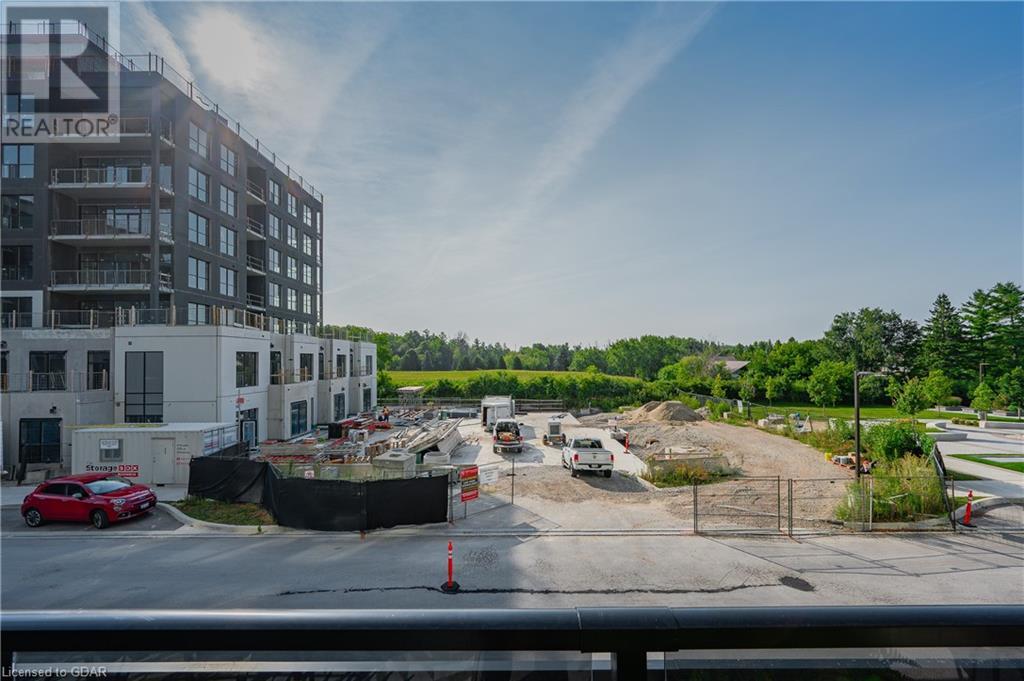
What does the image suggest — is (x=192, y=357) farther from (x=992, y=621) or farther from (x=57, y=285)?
(x=992, y=621)

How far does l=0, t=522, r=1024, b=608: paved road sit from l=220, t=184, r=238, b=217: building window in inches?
1104

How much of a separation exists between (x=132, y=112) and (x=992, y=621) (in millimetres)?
42805

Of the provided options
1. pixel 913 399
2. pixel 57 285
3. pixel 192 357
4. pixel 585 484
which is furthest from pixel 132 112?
pixel 913 399

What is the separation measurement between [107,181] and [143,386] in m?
14.6

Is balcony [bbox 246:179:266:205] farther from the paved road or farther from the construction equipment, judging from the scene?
the paved road

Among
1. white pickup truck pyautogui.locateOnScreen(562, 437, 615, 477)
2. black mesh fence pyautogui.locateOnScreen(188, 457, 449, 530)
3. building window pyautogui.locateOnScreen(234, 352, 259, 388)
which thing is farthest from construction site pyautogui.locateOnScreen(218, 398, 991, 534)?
building window pyautogui.locateOnScreen(234, 352, 259, 388)

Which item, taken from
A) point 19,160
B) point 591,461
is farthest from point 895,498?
point 19,160

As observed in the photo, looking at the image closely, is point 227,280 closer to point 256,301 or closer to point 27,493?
point 256,301

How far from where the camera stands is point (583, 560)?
14133 millimetres

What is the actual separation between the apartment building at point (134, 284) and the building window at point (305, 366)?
0.48 ft

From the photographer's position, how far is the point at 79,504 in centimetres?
1678

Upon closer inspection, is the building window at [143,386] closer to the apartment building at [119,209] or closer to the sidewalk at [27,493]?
the apartment building at [119,209]

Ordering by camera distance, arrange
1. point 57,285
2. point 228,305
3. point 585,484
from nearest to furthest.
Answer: point 585,484 < point 57,285 < point 228,305

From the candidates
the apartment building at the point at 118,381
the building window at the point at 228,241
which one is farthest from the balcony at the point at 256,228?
the apartment building at the point at 118,381
